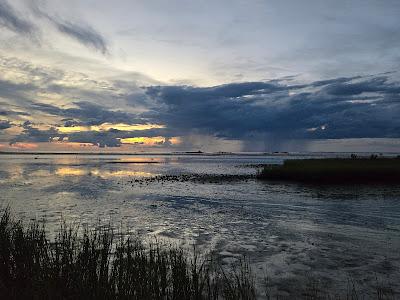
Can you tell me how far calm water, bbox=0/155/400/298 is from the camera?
528 inches

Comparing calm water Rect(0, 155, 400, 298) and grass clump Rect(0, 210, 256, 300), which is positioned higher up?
grass clump Rect(0, 210, 256, 300)

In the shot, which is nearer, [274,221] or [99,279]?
[99,279]

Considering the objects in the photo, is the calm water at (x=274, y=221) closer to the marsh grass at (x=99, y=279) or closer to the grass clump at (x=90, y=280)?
the marsh grass at (x=99, y=279)


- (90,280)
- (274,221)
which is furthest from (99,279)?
(274,221)

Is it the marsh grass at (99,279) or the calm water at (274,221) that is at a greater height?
the marsh grass at (99,279)

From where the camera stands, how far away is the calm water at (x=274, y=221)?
1341 cm

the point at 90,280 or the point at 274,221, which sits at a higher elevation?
the point at 90,280

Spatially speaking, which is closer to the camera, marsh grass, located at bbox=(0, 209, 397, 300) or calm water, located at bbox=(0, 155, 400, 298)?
marsh grass, located at bbox=(0, 209, 397, 300)

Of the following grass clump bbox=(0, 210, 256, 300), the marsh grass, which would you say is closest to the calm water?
the marsh grass

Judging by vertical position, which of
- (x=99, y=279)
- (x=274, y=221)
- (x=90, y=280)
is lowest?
(x=274, y=221)

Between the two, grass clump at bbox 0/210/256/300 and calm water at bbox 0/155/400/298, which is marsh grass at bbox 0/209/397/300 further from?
calm water at bbox 0/155/400/298

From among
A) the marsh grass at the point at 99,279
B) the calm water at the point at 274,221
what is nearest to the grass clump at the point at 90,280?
the marsh grass at the point at 99,279

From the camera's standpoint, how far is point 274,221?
22.0m

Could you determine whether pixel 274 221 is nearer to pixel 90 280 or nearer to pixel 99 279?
pixel 90 280
